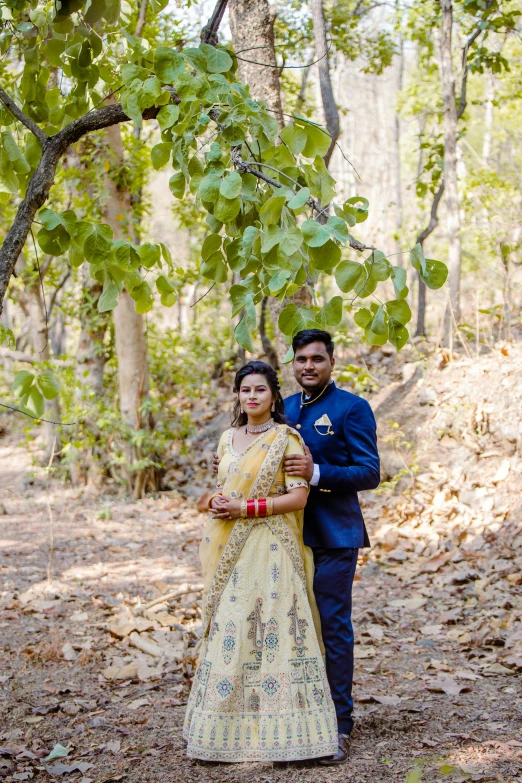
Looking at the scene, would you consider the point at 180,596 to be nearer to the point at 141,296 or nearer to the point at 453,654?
the point at 453,654

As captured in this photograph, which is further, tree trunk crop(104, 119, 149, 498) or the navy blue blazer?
tree trunk crop(104, 119, 149, 498)

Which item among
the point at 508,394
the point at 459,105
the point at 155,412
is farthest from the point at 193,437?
the point at 459,105

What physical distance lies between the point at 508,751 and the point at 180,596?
10.3 ft

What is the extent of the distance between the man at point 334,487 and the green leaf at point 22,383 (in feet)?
3.99

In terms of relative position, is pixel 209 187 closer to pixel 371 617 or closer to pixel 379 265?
pixel 379 265

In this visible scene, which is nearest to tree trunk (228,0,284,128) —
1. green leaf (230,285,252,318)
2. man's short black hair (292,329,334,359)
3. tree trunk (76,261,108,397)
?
man's short black hair (292,329,334,359)

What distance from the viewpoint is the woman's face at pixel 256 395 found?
3.20 metres

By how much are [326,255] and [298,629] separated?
5.44 feet

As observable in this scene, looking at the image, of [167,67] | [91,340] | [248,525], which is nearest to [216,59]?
[167,67]

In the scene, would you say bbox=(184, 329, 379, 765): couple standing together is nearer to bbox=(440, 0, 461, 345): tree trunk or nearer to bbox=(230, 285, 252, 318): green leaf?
bbox=(230, 285, 252, 318): green leaf

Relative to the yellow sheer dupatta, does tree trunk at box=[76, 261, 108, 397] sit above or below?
above

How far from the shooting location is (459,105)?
10914 mm

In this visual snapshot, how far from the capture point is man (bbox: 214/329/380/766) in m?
3.19

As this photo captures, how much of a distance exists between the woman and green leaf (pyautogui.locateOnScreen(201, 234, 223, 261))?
0.68m
